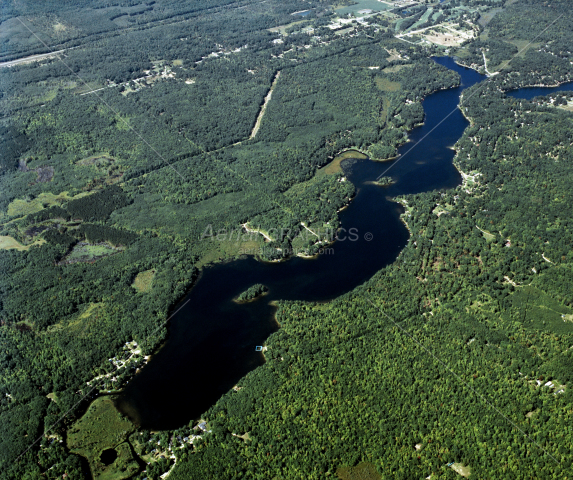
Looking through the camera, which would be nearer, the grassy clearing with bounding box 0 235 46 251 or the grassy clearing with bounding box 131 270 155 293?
the grassy clearing with bounding box 131 270 155 293

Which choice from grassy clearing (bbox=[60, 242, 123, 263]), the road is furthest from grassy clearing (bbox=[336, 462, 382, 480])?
the road

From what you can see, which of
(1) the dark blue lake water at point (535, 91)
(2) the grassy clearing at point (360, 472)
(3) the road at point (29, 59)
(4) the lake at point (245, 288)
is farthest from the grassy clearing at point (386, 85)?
(2) the grassy clearing at point (360, 472)

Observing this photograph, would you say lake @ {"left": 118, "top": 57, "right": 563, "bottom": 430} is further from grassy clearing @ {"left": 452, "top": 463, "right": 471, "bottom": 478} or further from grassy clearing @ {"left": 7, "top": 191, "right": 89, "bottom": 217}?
grassy clearing @ {"left": 7, "top": 191, "right": 89, "bottom": 217}

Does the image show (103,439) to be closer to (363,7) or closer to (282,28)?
(282,28)

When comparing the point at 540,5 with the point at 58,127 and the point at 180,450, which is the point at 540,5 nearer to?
the point at 58,127

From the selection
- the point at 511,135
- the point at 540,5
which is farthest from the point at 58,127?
the point at 540,5

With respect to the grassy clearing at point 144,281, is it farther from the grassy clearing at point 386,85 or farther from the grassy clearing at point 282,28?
the grassy clearing at point 282,28

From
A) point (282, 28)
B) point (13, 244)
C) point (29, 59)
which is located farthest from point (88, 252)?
point (282, 28)
